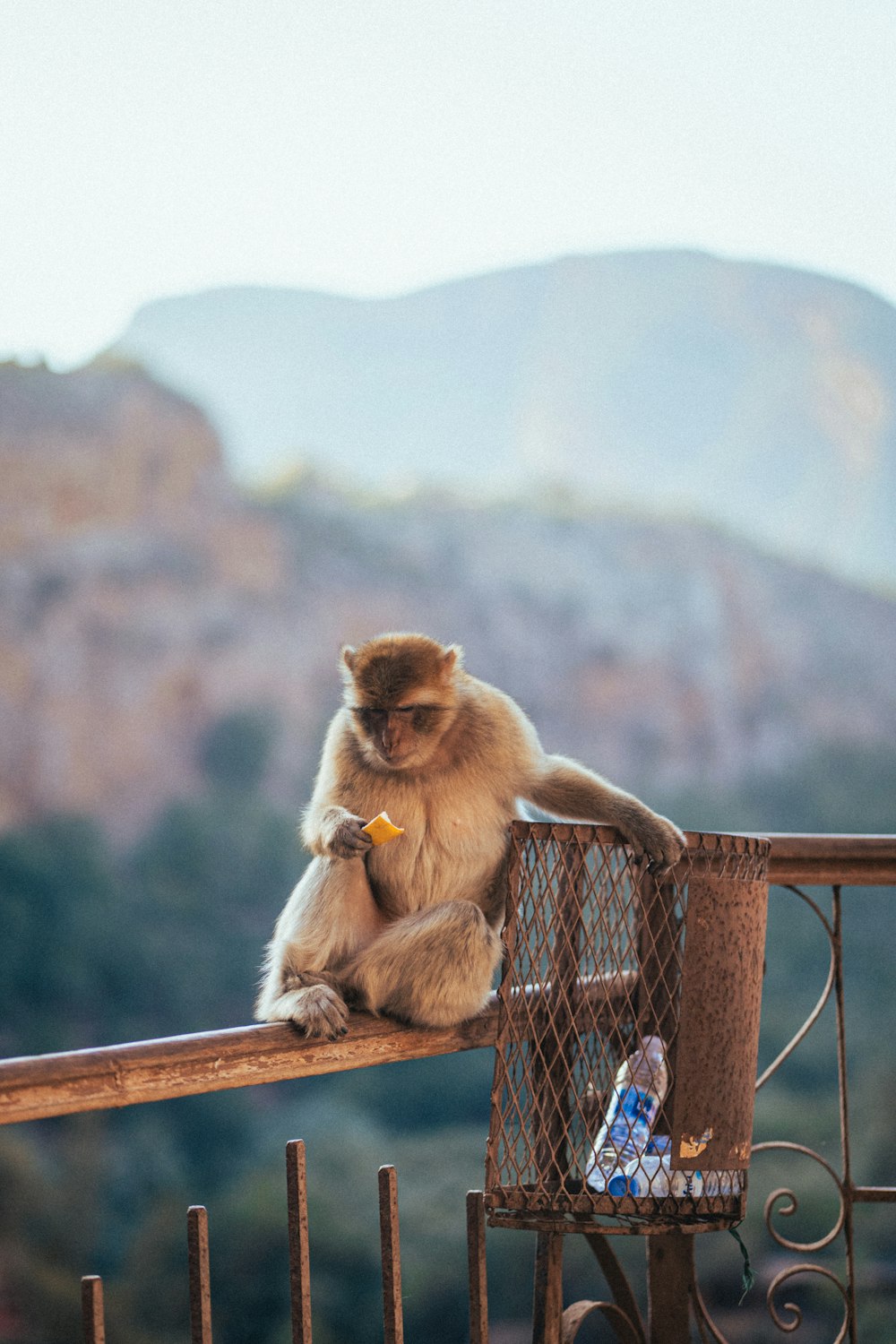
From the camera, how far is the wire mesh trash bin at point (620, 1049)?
178 centimetres

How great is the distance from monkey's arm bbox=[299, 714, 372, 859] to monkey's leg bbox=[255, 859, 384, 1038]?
52 mm

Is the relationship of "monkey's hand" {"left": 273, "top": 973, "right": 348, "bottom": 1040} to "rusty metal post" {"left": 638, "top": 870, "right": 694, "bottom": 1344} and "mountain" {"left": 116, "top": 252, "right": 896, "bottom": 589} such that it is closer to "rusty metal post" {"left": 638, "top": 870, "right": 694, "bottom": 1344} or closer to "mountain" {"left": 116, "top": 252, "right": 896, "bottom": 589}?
"rusty metal post" {"left": 638, "top": 870, "right": 694, "bottom": 1344}

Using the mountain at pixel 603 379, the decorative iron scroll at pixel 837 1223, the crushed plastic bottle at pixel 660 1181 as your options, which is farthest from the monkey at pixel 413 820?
the mountain at pixel 603 379

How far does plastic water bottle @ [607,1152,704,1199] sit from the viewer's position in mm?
1766

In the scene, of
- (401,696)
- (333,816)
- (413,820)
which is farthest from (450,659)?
(333,816)

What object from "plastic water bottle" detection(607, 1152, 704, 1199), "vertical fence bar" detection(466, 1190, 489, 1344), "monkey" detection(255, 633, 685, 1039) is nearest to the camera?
"vertical fence bar" detection(466, 1190, 489, 1344)

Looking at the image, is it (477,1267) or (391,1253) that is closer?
(391,1253)

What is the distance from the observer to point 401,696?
2520 millimetres

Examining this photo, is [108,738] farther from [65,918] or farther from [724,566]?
[724,566]

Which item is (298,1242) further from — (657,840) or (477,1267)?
(657,840)

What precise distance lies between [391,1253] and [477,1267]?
18cm

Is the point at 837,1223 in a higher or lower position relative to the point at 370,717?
lower

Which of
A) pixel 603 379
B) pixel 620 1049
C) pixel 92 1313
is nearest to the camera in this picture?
pixel 92 1313

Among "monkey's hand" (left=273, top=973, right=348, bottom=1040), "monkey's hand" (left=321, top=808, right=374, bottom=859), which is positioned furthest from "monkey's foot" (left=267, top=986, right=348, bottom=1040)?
"monkey's hand" (left=321, top=808, right=374, bottom=859)
